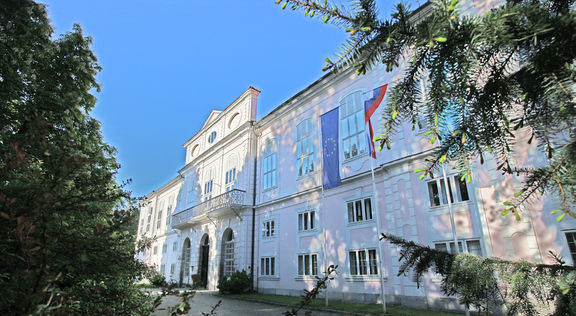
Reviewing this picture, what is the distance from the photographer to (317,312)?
1138 cm

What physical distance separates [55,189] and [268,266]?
1832 cm

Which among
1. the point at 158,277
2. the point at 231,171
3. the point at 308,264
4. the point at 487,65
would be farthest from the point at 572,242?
the point at 231,171

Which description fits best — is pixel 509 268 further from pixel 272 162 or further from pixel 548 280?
pixel 272 162

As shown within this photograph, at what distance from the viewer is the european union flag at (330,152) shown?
14.1 m

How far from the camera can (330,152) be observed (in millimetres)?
14508

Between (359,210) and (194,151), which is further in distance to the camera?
(194,151)

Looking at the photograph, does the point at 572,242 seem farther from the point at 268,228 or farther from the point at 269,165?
the point at 269,165

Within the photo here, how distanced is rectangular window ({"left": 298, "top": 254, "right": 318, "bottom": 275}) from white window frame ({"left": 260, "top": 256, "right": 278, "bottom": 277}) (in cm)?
212

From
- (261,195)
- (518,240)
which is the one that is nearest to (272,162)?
(261,195)

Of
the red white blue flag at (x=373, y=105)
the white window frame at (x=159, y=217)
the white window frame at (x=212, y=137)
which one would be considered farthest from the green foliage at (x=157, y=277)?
the white window frame at (x=159, y=217)

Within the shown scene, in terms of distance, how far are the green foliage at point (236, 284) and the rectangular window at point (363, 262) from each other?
7857 mm

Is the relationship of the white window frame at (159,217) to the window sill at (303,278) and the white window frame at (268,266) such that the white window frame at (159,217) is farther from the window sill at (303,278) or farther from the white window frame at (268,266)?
the window sill at (303,278)

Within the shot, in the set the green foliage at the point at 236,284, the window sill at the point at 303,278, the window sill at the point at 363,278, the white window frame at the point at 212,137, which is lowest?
the green foliage at the point at 236,284

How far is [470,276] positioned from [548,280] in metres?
0.43
